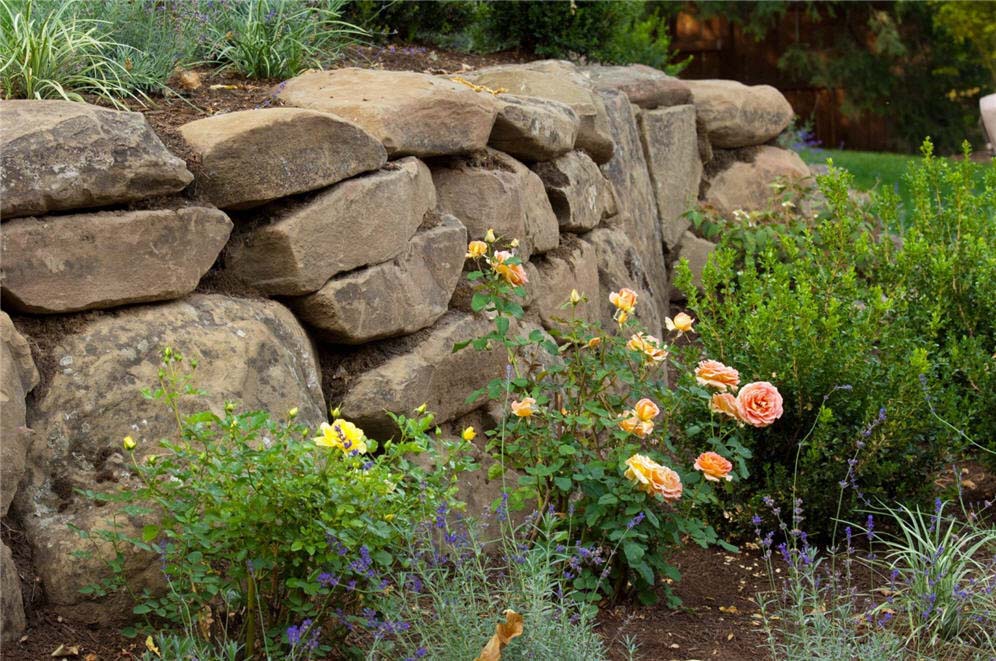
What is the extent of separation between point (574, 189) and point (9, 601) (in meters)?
2.99

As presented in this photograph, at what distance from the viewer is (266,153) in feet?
10.8

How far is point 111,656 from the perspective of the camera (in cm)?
277

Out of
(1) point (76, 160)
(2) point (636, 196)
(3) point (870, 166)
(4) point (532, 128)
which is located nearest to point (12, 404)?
(1) point (76, 160)

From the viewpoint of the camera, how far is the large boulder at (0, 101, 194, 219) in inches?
111

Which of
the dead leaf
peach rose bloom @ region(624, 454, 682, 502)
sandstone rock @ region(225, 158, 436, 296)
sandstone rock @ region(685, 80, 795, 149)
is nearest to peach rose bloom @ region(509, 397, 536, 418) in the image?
peach rose bloom @ region(624, 454, 682, 502)

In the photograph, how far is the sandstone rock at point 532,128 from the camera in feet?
14.7

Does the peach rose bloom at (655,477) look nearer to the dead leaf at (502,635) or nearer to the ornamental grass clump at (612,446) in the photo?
the ornamental grass clump at (612,446)

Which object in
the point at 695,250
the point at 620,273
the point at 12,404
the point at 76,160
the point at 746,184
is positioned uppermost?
the point at 76,160

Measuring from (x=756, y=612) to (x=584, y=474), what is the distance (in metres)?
0.68

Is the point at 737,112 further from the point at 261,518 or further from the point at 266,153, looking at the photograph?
the point at 261,518

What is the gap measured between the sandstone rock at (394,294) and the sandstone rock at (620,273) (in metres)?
1.33

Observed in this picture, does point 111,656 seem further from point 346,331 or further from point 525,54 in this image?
point 525,54

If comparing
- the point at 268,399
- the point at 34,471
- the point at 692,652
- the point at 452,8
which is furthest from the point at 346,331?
the point at 452,8

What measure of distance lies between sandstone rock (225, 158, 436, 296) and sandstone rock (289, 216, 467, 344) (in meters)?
0.04
